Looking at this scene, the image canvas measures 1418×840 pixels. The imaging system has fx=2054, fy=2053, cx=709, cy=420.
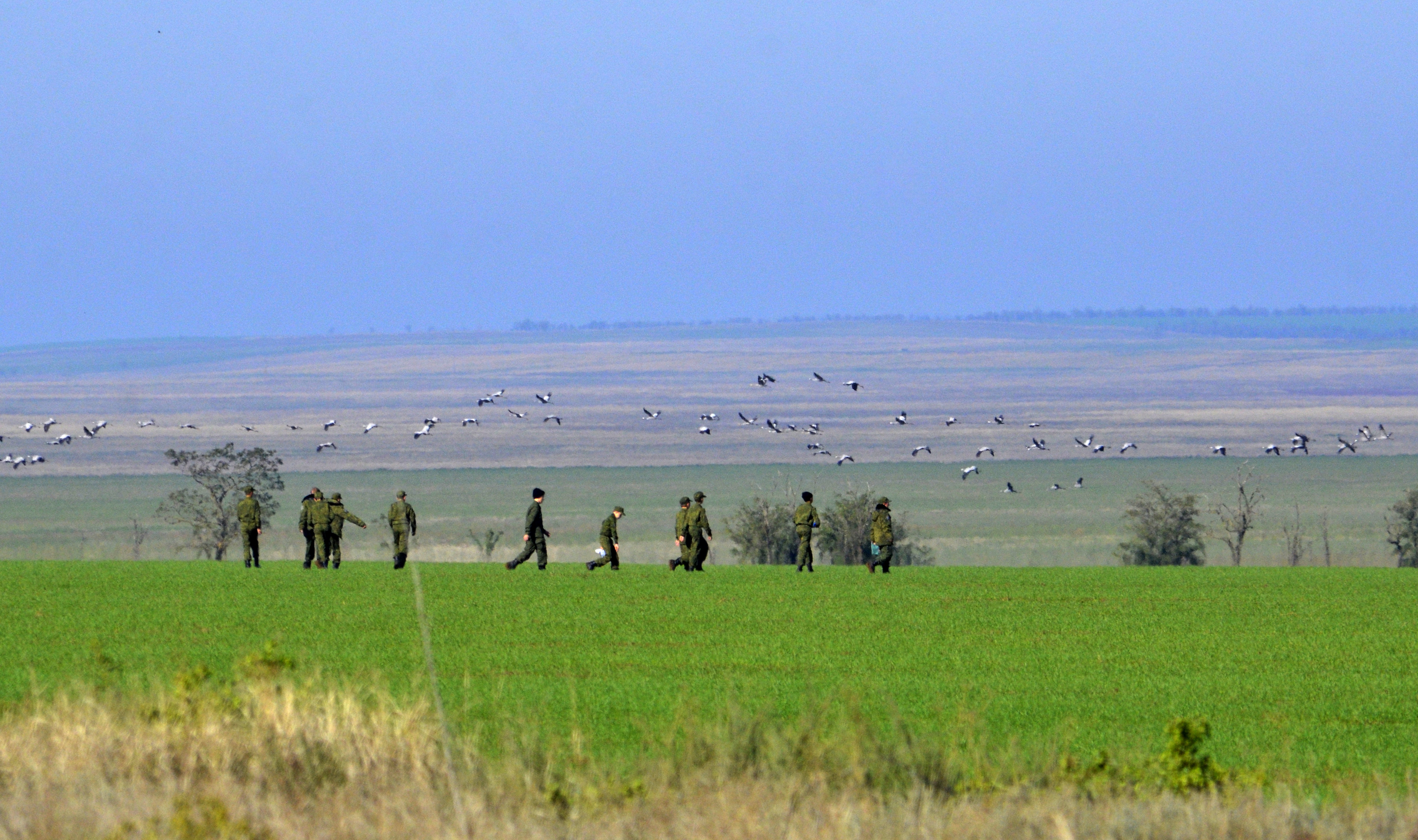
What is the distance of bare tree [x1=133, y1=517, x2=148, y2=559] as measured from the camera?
8631cm

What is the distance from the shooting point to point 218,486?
8369cm

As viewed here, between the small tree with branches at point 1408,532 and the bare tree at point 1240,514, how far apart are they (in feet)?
16.8

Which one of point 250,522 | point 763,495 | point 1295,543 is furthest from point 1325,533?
point 763,495

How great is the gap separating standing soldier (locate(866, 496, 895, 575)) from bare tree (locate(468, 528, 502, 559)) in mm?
35478

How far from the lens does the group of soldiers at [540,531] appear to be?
106 feet

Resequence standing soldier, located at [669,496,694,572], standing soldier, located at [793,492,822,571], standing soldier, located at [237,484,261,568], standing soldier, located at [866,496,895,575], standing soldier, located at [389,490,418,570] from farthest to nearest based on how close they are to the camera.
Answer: standing soldier, located at [237,484,261,568]
standing soldier, located at [866,496,895,575]
standing soldier, located at [793,492,822,571]
standing soldier, located at [669,496,694,572]
standing soldier, located at [389,490,418,570]

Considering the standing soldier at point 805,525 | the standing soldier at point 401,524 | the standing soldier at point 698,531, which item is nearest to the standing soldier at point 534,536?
the standing soldier at point 401,524

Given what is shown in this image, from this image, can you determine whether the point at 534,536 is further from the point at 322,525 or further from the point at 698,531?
the point at 322,525

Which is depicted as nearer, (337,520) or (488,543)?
(337,520)

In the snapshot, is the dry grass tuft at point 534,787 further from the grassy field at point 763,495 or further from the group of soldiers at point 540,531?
the grassy field at point 763,495

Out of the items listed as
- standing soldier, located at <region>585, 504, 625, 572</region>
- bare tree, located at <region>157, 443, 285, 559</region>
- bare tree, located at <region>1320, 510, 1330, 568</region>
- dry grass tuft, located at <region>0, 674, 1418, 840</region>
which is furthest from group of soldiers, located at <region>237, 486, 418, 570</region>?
bare tree, located at <region>157, 443, 285, 559</region>

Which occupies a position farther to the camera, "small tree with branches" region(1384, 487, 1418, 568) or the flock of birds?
the flock of birds

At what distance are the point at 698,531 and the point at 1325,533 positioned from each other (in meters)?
45.1

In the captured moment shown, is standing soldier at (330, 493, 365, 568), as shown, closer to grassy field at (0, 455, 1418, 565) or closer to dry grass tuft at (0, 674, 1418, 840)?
dry grass tuft at (0, 674, 1418, 840)
